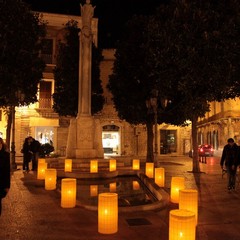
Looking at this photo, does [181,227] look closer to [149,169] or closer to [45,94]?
[149,169]

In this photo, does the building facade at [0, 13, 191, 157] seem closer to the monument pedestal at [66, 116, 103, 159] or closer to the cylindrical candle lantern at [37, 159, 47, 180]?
the monument pedestal at [66, 116, 103, 159]

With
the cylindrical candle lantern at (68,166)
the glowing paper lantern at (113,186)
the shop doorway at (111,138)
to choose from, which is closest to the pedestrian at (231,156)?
the glowing paper lantern at (113,186)

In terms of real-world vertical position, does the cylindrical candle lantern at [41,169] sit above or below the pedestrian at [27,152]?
below

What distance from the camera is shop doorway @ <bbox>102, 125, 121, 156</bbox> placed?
31969 millimetres

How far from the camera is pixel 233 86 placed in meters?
16.5

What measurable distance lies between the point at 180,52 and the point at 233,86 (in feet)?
10.4

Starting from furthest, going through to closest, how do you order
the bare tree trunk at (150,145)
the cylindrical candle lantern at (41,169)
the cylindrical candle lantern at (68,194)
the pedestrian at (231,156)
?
1. the bare tree trunk at (150,145)
2. the cylindrical candle lantern at (41,169)
3. the pedestrian at (231,156)
4. the cylindrical candle lantern at (68,194)

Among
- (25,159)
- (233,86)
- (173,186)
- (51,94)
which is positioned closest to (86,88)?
(25,159)

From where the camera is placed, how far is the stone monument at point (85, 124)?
16.1 meters

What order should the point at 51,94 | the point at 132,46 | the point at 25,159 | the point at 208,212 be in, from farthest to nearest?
the point at 51,94
the point at 132,46
the point at 25,159
the point at 208,212

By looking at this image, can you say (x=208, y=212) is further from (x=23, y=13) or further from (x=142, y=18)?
(x=142, y=18)

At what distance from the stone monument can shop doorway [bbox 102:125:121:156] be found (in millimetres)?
15321

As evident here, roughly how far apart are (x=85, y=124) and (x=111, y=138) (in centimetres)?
1612

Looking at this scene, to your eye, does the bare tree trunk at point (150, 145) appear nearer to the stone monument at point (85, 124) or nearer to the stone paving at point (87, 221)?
the stone monument at point (85, 124)
